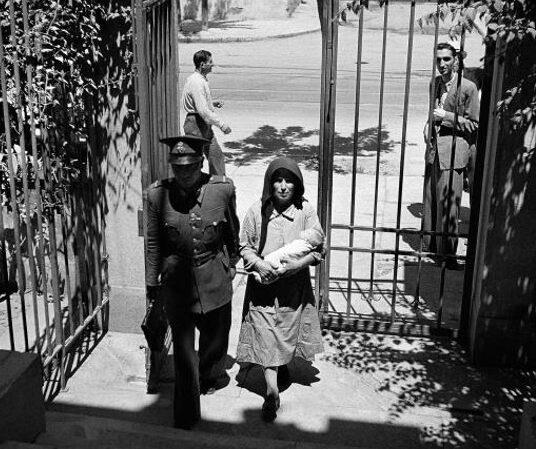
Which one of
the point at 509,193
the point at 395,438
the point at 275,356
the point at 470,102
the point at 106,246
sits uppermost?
the point at 470,102

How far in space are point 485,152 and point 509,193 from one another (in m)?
0.39

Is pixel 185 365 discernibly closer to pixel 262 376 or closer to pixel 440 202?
pixel 262 376

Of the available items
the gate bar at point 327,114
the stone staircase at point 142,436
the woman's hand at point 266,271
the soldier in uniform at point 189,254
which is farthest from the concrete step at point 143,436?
the gate bar at point 327,114

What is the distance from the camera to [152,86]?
5027 mm

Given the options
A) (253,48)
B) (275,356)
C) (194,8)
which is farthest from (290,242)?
(194,8)

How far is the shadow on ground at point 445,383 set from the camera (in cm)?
475

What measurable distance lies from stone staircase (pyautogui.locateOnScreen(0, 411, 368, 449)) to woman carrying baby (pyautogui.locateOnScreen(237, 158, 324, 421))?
0.52 meters

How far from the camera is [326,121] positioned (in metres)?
5.59

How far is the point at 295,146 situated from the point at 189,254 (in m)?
7.70

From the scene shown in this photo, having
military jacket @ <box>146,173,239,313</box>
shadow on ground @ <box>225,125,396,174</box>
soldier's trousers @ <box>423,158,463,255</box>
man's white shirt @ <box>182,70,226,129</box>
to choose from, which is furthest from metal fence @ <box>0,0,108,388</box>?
shadow on ground @ <box>225,125,396,174</box>

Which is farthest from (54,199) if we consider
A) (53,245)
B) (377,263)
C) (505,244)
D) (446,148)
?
(446,148)

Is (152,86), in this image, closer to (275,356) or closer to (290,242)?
(290,242)

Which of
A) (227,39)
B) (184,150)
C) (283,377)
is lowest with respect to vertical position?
(283,377)

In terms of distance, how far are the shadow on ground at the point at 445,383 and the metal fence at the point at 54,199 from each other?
6.64 ft
